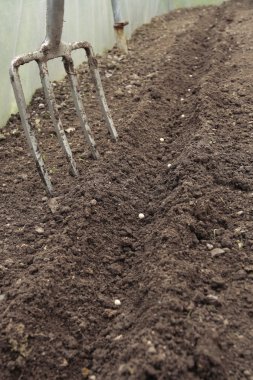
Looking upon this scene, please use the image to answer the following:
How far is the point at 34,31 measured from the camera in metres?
4.16

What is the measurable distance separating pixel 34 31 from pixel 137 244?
251 cm

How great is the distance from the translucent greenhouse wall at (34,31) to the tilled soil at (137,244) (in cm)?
23

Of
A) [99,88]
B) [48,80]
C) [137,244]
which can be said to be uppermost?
[48,80]

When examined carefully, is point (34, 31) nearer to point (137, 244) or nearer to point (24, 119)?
point (24, 119)

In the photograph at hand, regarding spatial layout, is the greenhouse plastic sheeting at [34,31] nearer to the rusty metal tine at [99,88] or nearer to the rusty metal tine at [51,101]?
the rusty metal tine at [99,88]

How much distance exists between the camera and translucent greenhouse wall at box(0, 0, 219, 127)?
3756 millimetres

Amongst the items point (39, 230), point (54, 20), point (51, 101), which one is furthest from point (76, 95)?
point (39, 230)

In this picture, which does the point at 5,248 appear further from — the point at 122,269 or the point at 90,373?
the point at 90,373

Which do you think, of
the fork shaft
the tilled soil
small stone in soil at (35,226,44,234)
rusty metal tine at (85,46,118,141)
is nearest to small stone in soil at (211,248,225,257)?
the tilled soil

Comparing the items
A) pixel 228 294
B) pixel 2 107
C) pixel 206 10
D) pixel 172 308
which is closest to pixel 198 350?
pixel 172 308

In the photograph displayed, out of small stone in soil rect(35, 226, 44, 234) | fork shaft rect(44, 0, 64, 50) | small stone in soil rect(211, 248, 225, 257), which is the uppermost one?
fork shaft rect(44, 0, 64, 50)

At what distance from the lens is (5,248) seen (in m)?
2.42

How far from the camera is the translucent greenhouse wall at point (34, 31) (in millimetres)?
3756

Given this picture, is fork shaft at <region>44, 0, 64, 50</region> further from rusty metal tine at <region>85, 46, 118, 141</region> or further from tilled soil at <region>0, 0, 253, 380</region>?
tilled soil at <region>0, 0, 253, 380</region>
